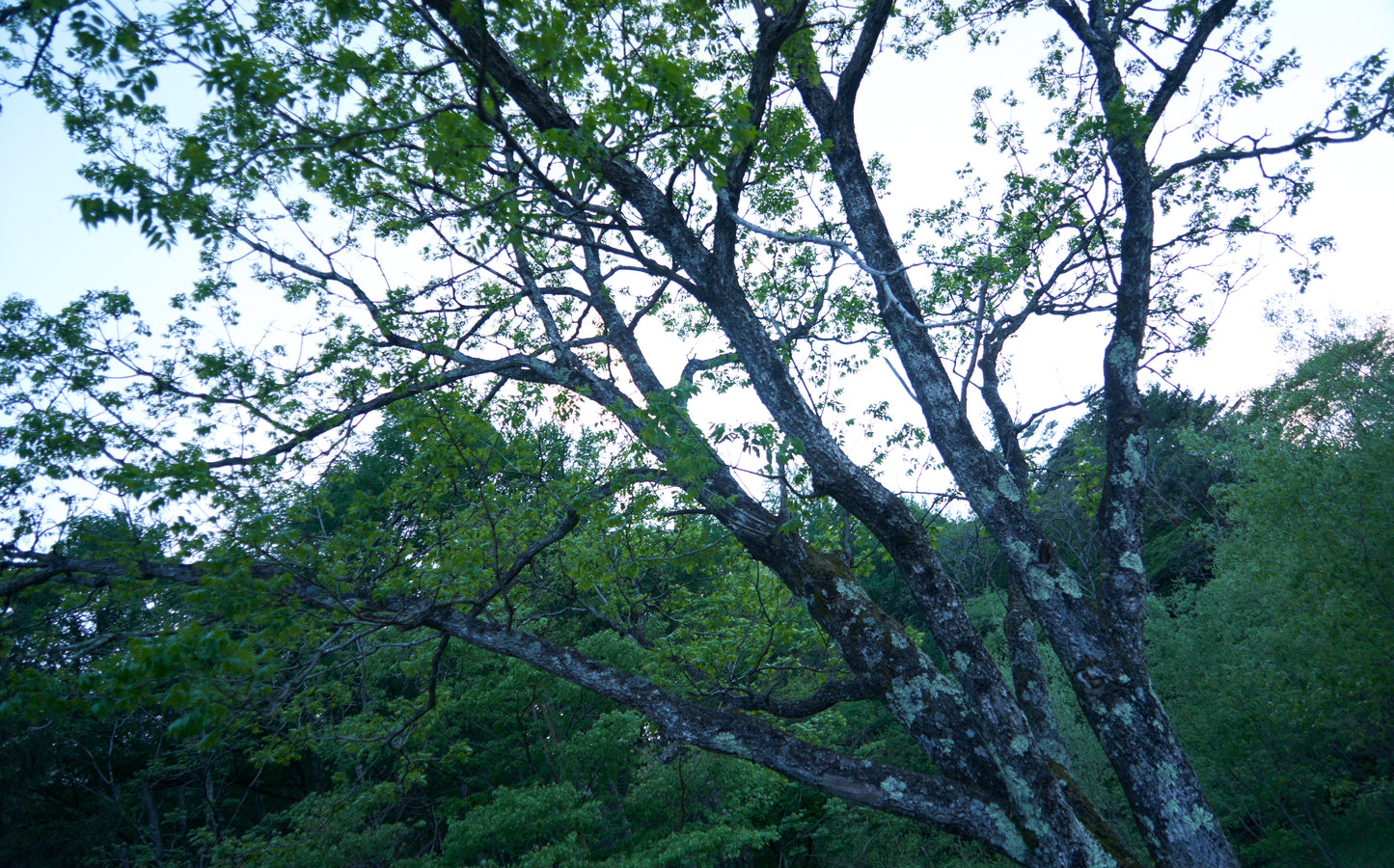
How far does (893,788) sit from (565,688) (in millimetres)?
11153

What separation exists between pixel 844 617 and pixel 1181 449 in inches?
1158

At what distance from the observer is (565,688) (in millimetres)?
14109

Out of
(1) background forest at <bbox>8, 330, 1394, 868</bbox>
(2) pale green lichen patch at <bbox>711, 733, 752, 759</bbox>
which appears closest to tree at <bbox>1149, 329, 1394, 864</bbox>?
(1) background forest at <bbox>8, 330, 1394, 868</bbox>

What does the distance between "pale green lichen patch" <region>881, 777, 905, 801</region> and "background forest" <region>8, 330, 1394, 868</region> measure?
63.4 inches

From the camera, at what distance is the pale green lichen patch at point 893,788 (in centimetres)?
409

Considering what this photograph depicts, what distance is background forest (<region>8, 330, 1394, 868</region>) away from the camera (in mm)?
4797

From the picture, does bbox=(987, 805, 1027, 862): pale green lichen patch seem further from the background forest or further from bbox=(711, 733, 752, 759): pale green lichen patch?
the background forest

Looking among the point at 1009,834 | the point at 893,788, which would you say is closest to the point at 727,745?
the point at 893,788

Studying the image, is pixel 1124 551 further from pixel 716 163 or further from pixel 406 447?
pixel 406 447

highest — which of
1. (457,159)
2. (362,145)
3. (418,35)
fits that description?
(418,35)

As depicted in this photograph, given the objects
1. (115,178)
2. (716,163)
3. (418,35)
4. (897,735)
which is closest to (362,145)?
(418,35)

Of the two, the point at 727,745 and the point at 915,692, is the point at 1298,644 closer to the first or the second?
the point at 915,692

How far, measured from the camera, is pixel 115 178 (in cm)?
306

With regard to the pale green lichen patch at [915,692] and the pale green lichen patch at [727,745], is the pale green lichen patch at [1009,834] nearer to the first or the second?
the pale green lichen patch at [915,692]
